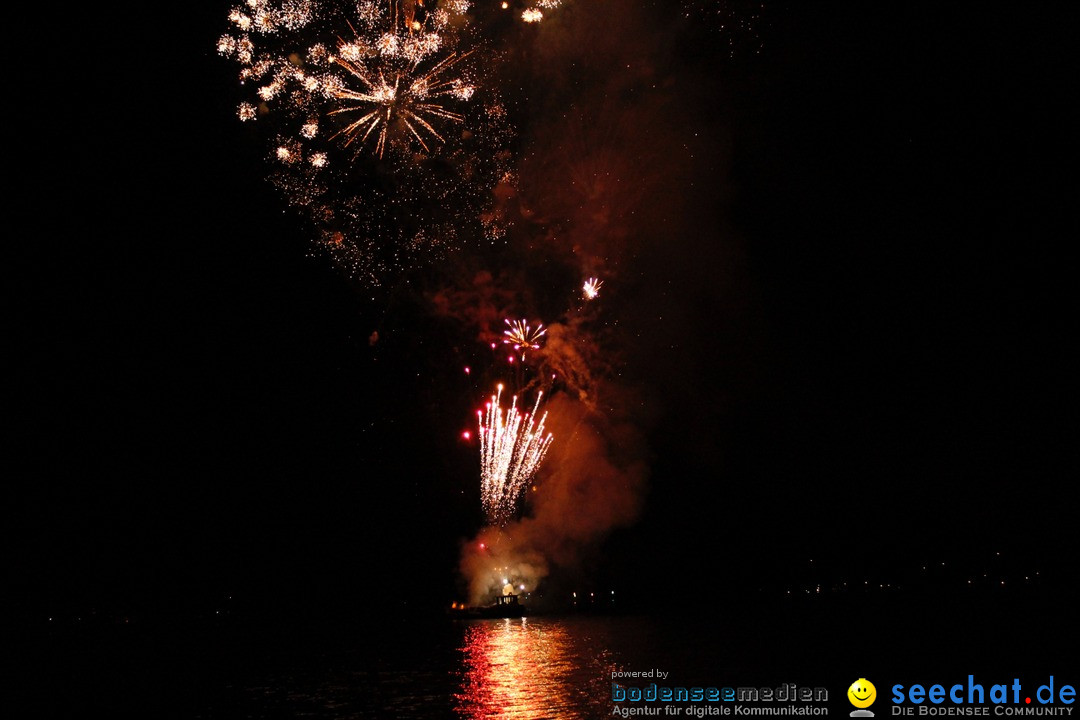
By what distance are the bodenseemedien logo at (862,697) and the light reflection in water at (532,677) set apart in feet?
13.1

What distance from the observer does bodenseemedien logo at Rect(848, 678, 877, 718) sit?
12.1 metres

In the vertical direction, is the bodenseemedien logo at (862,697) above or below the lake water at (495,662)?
above

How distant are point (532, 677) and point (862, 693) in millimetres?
6425

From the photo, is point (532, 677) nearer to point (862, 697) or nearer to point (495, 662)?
point (495, 662)

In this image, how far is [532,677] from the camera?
16.4 metres

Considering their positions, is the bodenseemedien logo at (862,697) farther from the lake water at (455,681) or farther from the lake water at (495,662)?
the lake water at (455,681)

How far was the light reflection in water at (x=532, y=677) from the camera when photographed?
1283 cm

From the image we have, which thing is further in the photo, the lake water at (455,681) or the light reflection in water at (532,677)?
the lake water at (455,681)

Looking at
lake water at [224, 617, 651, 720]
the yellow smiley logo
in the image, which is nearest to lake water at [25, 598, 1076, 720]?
lake water at [224, 617, 651, 720]

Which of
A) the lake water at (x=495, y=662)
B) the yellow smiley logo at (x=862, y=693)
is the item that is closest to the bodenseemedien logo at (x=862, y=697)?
the yellow smiley logo at (x=862, y=693)

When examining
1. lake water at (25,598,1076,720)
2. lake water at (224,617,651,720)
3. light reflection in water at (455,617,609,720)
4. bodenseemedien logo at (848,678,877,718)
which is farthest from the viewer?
lake water at (25,598,1076,720)

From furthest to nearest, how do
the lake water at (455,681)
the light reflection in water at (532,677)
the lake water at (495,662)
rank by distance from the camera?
the lake water at (495,662), the lake water at (455,681), the light reflection in water at (532,677)

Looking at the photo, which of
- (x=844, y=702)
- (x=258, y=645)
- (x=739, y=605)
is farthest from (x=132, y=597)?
(x=844, y=702)

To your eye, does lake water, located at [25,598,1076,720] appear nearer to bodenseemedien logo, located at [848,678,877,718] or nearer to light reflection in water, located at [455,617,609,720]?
light reflection in water, located at [455,617,609,720]
